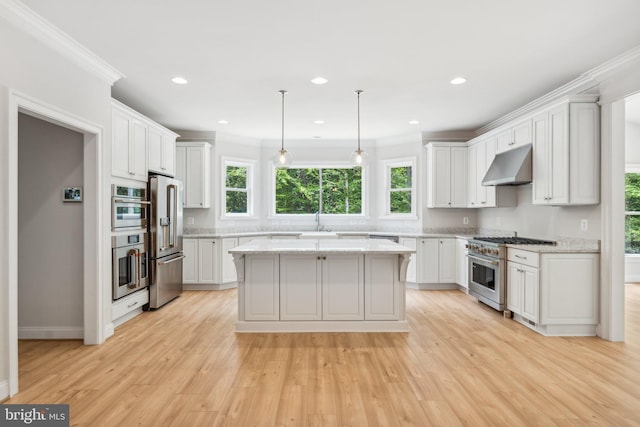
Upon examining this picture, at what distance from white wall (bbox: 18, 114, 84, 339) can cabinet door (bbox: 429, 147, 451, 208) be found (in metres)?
4.96

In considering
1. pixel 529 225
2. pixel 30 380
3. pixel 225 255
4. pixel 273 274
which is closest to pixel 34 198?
pixel 30 380

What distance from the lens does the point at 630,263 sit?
21.0 feet

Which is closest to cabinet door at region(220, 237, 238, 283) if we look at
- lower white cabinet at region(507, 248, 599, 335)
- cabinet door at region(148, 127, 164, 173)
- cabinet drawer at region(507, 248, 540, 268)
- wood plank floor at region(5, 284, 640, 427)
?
cabinet door at region(148, 127, 164, 173)

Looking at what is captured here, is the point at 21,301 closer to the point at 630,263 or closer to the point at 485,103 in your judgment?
the point at 485,103

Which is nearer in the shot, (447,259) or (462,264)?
(462,264)

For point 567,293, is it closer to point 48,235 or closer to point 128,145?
point 128,145

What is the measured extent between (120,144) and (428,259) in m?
4.73

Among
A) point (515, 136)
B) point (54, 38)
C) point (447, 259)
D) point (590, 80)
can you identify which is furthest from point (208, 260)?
point (590, 80)

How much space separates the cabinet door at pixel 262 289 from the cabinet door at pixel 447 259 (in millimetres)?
3252

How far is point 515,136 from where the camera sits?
459 centimetres

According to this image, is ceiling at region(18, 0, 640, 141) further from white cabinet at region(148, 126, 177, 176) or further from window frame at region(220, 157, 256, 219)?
window frame at region(220, 157, 256, 219)

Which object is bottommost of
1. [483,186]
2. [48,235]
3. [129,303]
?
[129,303]

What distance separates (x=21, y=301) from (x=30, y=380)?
3.86ft

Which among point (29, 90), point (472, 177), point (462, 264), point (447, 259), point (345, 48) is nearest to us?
point (29, 90)
